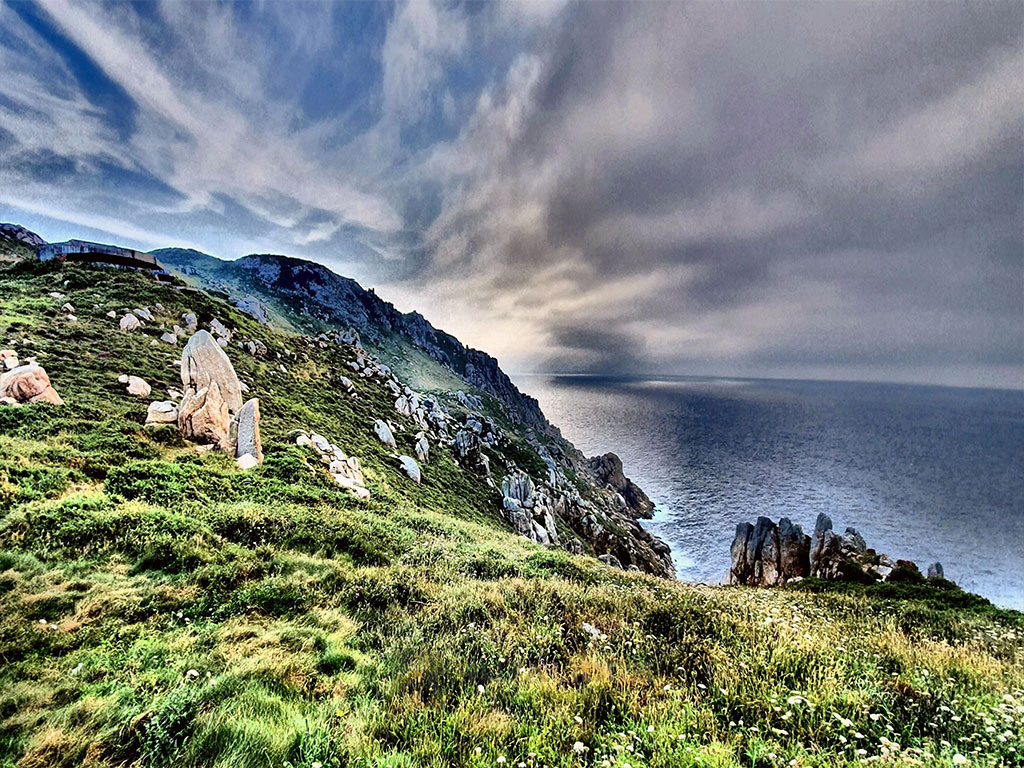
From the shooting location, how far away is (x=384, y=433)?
40.5 meters

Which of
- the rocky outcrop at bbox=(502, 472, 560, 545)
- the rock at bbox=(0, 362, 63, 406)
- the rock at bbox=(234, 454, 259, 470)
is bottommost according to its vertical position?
the rocky outcrop at bbox=(502, 472, 560, 545)

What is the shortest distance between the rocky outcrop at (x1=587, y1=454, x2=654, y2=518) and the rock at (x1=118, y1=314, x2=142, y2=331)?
84319mm

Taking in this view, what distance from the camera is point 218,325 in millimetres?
39188

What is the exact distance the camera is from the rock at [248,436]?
1908cm

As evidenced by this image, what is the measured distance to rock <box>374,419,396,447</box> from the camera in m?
40.1

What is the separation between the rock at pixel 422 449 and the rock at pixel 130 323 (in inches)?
1086

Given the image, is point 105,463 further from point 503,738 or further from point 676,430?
point 676,430

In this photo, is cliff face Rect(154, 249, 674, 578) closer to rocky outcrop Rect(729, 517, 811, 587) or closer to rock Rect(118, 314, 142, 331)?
rocky outcrop Rect(729, 517, 811, 587)

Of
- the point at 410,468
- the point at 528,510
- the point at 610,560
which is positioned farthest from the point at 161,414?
the point at 610,560

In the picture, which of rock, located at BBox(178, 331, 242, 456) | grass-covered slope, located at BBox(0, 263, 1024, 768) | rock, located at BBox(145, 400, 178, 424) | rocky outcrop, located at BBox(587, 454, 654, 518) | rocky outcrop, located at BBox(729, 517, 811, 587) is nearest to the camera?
grass-covered slope, located at BBox(0, 263, 1024, 768)

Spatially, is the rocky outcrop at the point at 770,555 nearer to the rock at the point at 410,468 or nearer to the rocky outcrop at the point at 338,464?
the rock at the point at 410,468

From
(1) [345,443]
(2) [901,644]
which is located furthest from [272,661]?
(1) [345,443]

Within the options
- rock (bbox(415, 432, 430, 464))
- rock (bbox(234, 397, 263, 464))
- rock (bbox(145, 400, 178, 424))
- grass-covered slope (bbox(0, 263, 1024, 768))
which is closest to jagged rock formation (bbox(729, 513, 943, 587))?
grass-covered slope (bbox(0, 263, 1024, 768))

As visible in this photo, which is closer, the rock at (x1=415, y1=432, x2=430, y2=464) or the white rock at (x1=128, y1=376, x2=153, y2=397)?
the white rock at (x1=128, y1=376, x2=153, y2=397)
